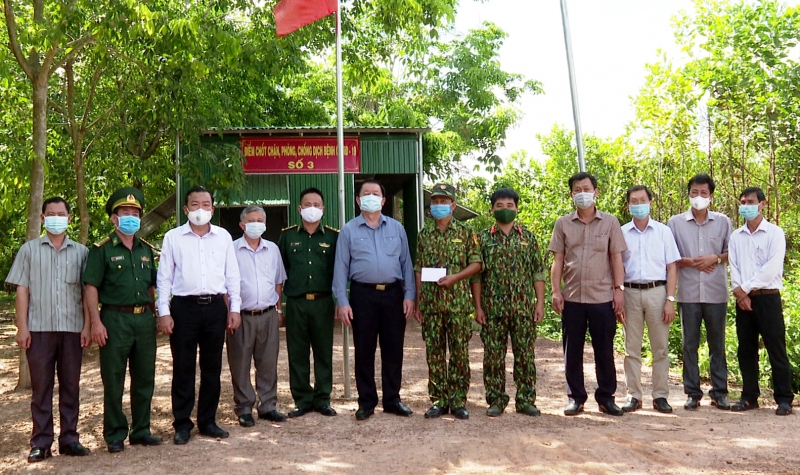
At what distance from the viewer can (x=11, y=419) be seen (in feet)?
22.1

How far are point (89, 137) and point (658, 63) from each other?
9946mm

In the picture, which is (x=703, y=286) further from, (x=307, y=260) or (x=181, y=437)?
(x=181, y=437)

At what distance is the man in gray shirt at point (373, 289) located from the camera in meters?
5.88

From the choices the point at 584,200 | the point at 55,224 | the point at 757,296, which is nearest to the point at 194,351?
the point at 55,224

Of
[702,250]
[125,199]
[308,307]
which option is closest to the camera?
[125,199]

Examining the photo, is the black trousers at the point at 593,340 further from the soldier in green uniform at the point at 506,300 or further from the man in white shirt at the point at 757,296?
the man in white shirt at the point at 757,296

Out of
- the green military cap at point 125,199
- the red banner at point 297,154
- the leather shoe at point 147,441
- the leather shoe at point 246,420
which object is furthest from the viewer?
the red banner at point 297,154

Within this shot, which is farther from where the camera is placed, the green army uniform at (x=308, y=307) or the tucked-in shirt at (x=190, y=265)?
the green army uniform at (x=308, y=307)

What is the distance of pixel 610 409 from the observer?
5.97 meters

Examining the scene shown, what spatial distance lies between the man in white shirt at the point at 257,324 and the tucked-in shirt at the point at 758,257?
3636mm

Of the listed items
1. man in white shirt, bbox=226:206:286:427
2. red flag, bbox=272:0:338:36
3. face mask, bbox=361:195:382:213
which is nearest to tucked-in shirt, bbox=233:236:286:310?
man in white shirt, bbox=226:206:286:427

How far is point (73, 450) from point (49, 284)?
1111 mm

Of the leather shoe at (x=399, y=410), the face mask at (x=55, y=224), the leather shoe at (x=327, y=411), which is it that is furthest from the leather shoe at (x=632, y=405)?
the face mask at (x=55, y=224)

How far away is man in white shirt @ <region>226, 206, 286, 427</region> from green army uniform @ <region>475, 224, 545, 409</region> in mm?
1644
